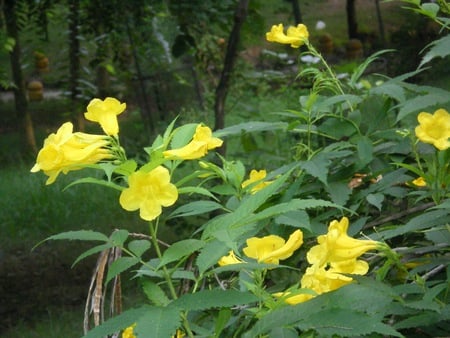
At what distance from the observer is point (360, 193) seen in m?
1.19

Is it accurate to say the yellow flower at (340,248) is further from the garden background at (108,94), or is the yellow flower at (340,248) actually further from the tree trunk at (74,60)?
the tree trunk at (74,60)

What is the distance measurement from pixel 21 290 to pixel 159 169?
4.35m

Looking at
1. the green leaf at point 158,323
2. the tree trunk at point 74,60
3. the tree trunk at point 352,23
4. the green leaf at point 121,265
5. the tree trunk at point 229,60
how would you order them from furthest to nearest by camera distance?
the tree trunk at point 352,23, the tree trunk at point 74,60, the tree trunk at point 229,60, the green leaf at point 121,265, the green leaf at point 158,323

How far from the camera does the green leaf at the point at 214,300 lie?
2.37ft

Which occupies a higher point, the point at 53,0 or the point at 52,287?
the point at 53,0

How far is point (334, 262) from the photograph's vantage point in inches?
33.1

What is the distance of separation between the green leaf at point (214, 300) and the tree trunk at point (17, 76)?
553 centimetres

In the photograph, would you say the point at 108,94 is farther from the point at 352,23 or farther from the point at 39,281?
the point at 352,23

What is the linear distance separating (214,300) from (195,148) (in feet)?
0.59

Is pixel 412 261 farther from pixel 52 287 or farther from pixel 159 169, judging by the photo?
pixel 52 287

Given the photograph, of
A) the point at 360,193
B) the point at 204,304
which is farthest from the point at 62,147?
the point at 360,193

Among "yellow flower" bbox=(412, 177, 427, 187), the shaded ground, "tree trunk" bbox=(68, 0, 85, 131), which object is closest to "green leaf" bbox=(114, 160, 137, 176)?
"yellow flower" bbox=(412, 177, 427, 187)

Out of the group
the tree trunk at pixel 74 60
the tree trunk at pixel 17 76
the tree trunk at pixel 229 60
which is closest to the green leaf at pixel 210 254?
the tree trunk at pixel 229 60

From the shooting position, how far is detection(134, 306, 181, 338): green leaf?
27.6 inches
